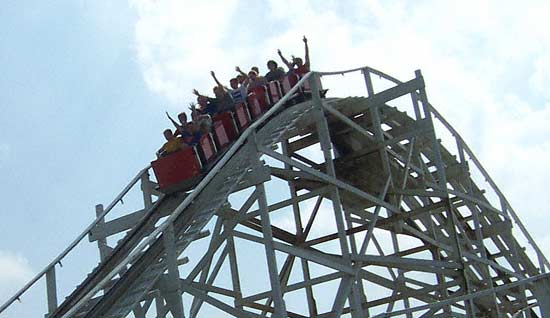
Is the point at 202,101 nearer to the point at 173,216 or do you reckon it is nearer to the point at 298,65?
the point at 298,65

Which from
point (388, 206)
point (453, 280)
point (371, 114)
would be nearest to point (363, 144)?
point (371, 114)

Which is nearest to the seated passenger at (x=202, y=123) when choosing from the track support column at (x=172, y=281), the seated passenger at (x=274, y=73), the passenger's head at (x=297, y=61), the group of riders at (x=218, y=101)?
the group of riders at (x=218, y=101)

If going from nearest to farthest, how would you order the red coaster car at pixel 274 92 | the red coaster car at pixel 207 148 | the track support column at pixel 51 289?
the track support column at pixel 51 289, the red coaster car at pixel 207 148, the red coaster car at pixel 274 92

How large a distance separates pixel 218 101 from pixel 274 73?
146 centimetres

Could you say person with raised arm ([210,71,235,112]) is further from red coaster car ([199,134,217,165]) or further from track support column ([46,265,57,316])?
track support column ([46,265,57,316])

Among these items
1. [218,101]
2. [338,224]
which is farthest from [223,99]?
[338,224]

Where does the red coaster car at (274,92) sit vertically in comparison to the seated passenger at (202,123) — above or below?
above

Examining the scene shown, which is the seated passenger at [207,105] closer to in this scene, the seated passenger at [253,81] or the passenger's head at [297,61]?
the seated passenger at [253,81]

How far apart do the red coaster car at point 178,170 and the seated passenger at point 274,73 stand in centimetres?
297

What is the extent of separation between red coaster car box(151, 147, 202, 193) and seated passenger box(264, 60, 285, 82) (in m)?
2.97

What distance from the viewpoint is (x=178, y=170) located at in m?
11.9

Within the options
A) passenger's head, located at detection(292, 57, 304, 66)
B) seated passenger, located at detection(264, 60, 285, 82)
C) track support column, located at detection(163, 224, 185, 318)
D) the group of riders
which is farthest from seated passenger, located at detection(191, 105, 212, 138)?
track support column, located at detection(163, 224, 185, 318)

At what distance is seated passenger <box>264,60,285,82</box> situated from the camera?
14.5 m

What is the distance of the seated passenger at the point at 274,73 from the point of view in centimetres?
1452
